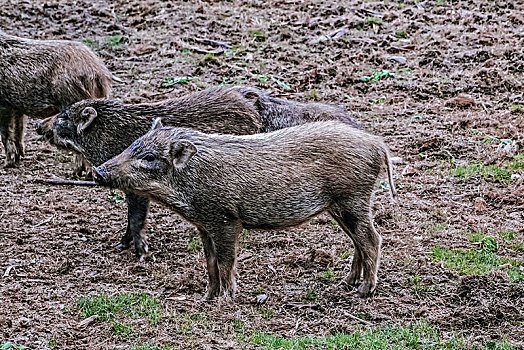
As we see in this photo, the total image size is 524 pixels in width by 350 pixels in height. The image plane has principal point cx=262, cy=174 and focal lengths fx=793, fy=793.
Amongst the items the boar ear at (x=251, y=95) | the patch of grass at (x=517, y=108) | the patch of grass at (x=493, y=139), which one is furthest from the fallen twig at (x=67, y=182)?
the patch of grass at (x=517, y=108)

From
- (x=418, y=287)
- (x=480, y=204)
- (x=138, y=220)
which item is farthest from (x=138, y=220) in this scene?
(x=480, y=204)

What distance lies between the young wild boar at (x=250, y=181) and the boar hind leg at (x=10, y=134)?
401 centimetres

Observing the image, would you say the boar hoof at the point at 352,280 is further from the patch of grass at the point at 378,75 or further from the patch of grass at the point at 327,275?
the patch of grass at the point at 378,75

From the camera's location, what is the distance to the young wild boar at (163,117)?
812 cm

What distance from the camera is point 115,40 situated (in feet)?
45.9

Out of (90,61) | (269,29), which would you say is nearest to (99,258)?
(90,61)

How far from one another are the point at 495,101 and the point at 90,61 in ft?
19.3

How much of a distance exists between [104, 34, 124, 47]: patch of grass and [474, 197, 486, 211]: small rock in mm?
7451

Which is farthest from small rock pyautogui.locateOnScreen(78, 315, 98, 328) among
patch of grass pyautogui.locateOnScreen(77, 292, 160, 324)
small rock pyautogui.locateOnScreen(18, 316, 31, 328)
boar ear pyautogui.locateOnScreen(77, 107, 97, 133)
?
boar ear pyautogui.locateOnScreen(77, 107, 97, 133)

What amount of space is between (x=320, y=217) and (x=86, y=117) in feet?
9.05

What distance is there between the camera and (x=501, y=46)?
43.5 ft

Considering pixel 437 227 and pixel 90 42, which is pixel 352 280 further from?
pixel 90 42

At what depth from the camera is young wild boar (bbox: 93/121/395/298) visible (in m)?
6.79

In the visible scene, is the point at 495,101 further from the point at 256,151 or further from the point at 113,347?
the point at 113,347
